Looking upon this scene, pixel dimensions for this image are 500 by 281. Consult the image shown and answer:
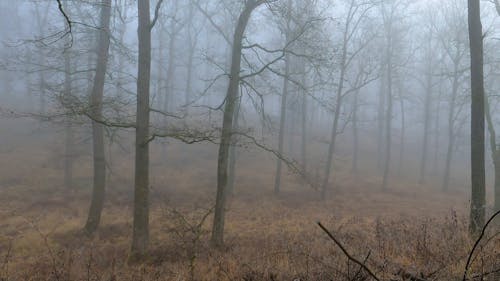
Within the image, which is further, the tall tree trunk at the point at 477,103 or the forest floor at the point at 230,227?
the tall tree trunk at the point at 477,103

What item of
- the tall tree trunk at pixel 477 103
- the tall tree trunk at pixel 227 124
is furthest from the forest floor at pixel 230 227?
the tall tree trunk at pixel 477 103

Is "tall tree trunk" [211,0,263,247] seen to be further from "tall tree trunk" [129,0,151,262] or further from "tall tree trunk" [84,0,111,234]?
"tall tree trunk" [84,0,111,234]

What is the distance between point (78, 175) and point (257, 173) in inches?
441

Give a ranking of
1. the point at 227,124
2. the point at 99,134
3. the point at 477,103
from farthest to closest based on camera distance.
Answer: the point at 99,134
the point at 227,124
the point at 477,103

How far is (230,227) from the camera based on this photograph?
41.3 ft

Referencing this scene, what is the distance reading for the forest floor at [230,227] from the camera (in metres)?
4.73

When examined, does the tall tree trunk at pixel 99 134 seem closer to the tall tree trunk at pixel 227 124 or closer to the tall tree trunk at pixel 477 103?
the tall tree trunk at pixel 227 124

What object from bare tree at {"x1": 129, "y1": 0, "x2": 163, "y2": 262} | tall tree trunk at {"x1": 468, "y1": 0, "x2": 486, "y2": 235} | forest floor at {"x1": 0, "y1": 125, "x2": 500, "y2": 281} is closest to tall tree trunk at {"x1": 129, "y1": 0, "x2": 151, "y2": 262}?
bare tree at {"x1": 129, "y1": 0, "x2": 163, "y2": 262}

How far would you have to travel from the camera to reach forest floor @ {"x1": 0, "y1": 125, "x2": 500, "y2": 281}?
473 centimetres

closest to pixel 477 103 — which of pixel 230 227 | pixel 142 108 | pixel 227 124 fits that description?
pixel 227 124

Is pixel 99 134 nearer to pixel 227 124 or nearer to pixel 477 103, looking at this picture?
pixel 227 124

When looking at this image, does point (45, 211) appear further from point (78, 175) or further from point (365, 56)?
point (365, 56)

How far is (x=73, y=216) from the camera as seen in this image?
1402 cm

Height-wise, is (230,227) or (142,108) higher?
(142,108)
